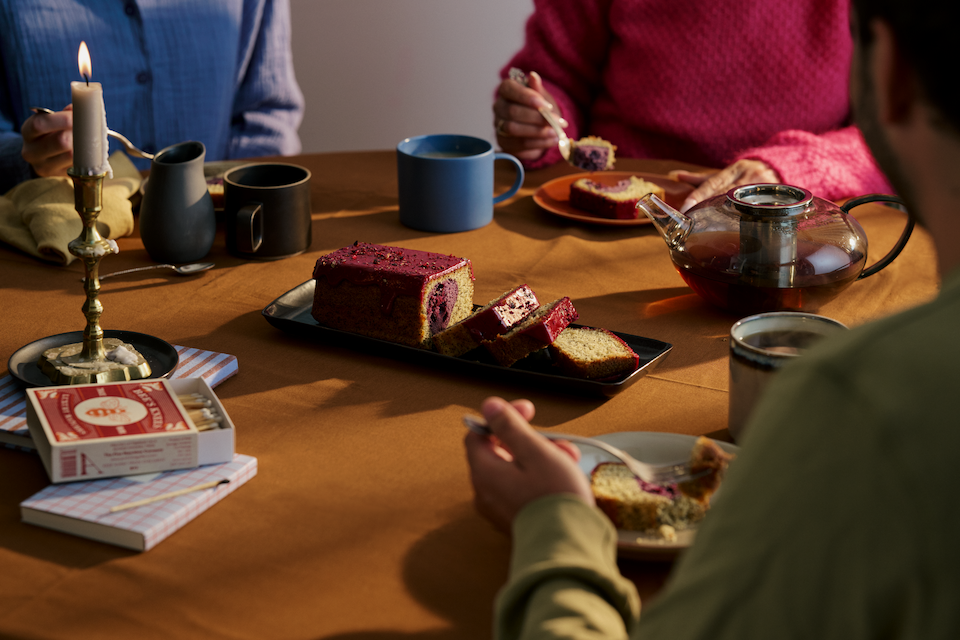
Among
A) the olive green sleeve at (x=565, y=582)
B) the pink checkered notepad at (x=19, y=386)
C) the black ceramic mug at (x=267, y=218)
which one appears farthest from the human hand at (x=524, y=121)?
the olive green sleeve at (x=565, y=582)

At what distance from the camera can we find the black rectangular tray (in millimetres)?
1064

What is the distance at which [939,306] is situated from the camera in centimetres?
45

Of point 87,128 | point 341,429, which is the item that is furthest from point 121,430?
point 87,128

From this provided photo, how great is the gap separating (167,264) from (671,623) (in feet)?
3.87

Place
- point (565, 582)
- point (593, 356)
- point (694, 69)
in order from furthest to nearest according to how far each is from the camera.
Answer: point (694, 69)
point (593, 356)
point (565, 582)

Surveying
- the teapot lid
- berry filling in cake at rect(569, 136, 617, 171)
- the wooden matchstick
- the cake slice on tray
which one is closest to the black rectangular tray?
the cake slice on tray

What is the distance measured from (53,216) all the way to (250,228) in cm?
34

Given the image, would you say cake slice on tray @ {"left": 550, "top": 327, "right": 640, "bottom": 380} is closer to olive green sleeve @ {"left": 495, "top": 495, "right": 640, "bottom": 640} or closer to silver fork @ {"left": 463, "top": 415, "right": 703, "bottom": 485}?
silver fork @ {"left": 463, "top": 415, "right": 703, "bottom": 485}

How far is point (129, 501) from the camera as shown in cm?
81

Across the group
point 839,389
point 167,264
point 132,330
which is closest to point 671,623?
point 839,389

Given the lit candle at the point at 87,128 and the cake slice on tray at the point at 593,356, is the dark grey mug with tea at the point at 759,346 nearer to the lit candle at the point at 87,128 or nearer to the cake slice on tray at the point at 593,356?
the cake slice on tray at the point at 593,356

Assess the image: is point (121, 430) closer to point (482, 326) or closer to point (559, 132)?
point (482, 326)

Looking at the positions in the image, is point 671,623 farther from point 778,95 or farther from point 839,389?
point 778,95

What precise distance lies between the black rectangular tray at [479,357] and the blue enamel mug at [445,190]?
41 centimetres
